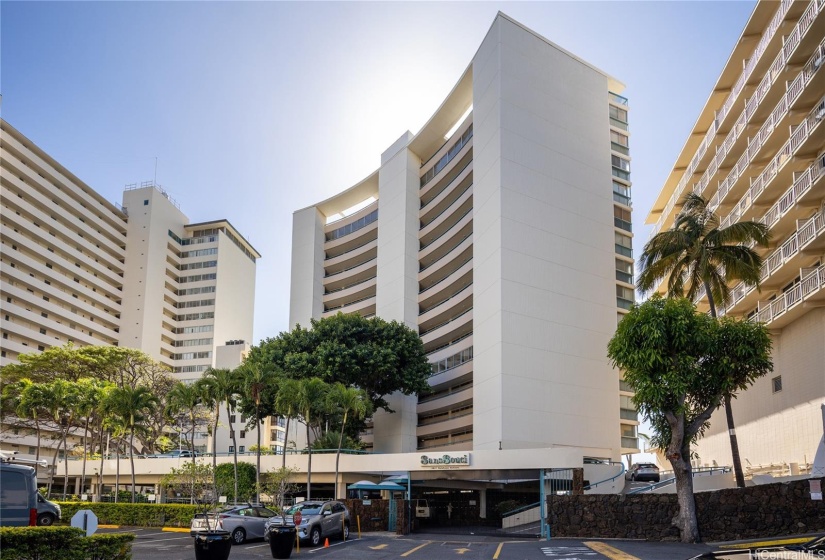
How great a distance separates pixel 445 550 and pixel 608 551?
5.56 meters

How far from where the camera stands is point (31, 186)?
3878 inches

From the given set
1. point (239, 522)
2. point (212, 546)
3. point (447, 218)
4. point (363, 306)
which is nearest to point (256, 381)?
point (239, 522)

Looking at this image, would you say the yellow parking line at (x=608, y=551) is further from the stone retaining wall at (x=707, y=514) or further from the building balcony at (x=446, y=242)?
the building balcony at (x=446, y=242)

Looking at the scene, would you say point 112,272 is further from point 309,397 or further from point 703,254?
point 703,254

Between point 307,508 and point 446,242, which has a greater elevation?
point 446,242

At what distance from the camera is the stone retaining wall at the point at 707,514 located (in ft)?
83.9

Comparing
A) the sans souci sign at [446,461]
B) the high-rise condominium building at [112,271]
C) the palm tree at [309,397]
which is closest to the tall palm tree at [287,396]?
the palm tree at [309,397]

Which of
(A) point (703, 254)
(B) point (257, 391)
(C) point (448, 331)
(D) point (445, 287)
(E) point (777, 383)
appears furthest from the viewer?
(D) point (445, 287)

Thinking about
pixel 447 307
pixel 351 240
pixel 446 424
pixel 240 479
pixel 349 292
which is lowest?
pixel 240 479

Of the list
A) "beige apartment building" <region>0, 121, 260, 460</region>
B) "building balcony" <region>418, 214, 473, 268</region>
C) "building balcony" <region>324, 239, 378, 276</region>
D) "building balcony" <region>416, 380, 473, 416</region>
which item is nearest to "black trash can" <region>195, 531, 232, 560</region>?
"building balcony" <region>416, 380, 473, 416</region>

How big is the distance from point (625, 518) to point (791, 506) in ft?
20.5

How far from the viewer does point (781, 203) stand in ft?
126

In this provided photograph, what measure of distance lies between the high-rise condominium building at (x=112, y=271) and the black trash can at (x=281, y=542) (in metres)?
77.4

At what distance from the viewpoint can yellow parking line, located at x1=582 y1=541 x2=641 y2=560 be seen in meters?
21.8
